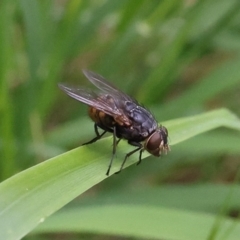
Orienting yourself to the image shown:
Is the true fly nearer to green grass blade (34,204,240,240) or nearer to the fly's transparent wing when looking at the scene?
the fly's transparent wing

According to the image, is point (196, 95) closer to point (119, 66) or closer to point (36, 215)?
point (119, 66)

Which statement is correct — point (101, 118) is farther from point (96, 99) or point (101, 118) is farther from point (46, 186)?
point (46, 186)

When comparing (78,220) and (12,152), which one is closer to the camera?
(78,220)

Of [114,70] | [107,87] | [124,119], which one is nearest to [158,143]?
[124,119]

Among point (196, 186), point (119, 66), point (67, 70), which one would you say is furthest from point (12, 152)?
point (67, 70)

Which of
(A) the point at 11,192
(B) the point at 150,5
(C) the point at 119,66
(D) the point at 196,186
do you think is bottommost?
(D) the point at 196,186

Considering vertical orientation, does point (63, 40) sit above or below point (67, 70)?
above

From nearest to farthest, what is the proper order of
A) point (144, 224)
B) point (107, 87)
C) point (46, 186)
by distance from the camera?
point (46, 186) < point (144, 224) < point (107, 87)
